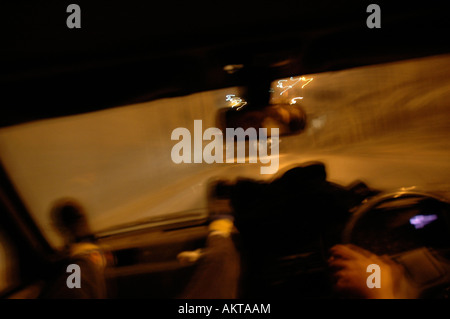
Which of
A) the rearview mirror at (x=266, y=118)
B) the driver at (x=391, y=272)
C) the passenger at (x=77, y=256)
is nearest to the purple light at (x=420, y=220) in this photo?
the driver at (x=391, y=272)

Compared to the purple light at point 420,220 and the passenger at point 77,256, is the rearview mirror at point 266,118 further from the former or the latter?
the passenger at point 77,256

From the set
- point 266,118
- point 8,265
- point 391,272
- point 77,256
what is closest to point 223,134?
point 266,118

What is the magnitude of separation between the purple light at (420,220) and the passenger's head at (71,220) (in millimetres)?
2707

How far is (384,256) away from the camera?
177 cm

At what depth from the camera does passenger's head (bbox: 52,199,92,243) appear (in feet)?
7.61

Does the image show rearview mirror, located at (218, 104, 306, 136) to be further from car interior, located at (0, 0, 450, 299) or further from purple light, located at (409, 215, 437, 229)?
purple light, located at (409, 215, 437, 229)

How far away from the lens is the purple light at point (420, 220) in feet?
5.87

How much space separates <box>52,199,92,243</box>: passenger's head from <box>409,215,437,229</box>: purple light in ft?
8.88

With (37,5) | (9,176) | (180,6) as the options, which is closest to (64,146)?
(9,176)

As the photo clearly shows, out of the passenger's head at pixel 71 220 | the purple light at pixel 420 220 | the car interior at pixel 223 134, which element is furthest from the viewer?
the passenger's head at pixel 71 220

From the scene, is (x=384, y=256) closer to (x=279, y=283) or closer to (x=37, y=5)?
(x=279, y=283)

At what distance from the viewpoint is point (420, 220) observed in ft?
5.95
